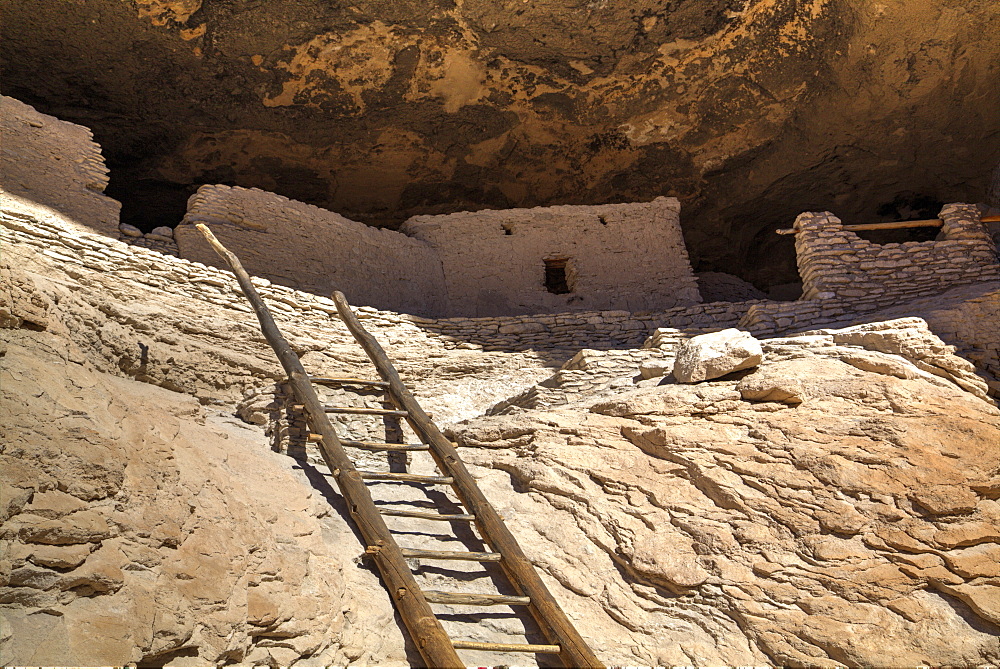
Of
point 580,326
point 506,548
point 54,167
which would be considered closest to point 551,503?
point 506,548

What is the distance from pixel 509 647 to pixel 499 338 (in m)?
5.48

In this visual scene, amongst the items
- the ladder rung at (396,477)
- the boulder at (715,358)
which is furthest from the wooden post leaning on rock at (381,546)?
the boulder at (715,358)

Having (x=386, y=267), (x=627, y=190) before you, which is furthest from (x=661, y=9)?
(x=386, y=267)

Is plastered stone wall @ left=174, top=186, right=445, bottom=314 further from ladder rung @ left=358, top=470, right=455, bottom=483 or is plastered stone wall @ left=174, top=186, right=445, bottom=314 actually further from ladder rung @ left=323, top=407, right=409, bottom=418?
ladder rung @ left=358, top=470, right=455, bottom=483

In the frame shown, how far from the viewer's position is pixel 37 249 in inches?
254

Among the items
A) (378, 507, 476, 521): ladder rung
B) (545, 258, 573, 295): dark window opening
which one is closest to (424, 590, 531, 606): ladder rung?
(378, 507, 476, 521): ladder rung

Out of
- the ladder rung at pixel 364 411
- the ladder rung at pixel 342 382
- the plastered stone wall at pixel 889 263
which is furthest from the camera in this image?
the plastered stone wall at pixel 889 263

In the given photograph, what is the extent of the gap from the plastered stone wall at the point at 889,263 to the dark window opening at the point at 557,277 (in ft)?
11.1

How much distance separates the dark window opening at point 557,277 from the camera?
10961 millimetres

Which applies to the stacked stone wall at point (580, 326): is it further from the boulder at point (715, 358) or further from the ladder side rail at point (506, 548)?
the ladder side rail at point (506, 548)

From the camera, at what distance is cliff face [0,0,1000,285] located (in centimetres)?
1034

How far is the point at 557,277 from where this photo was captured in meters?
11.6

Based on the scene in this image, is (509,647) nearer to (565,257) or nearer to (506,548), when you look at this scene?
(506,548)

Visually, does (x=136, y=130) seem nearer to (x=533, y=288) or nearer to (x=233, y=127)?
(x=233, y=127)
